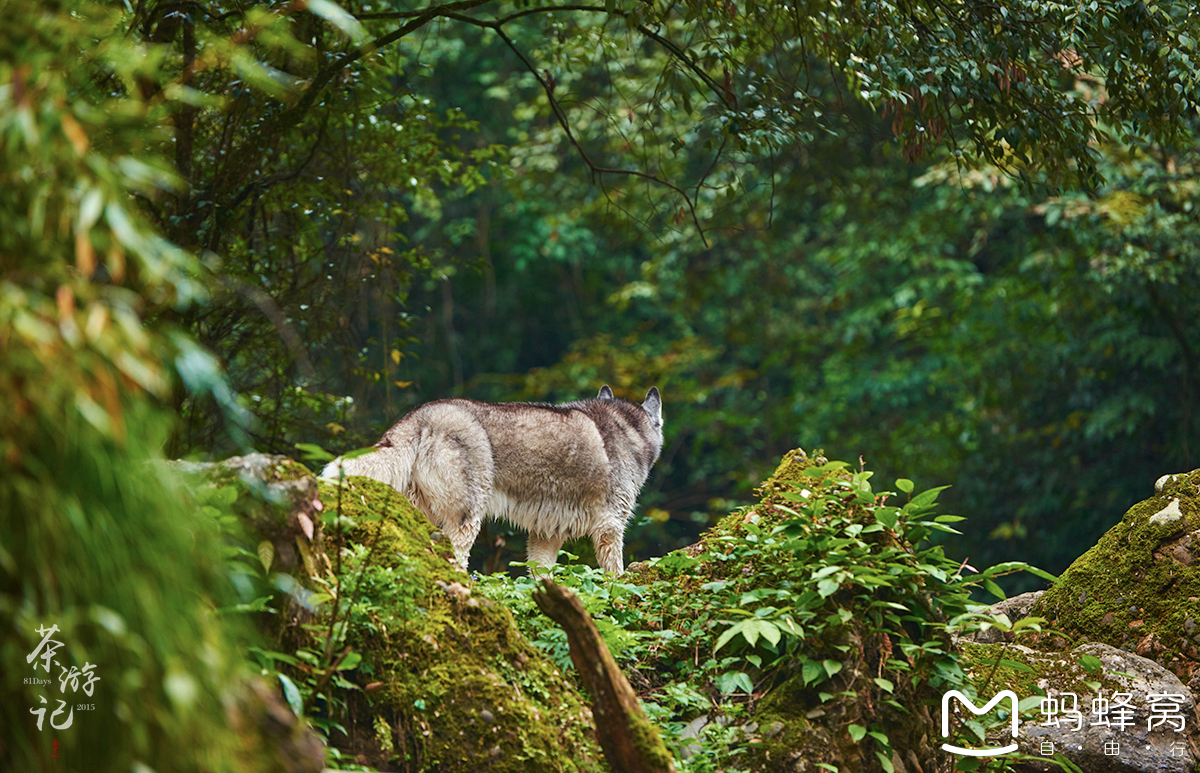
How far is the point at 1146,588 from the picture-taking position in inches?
229

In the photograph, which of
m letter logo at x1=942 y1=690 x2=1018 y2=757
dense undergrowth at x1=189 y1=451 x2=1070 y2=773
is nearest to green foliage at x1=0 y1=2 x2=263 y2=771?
dense undergrowth at x1=189 y1=451 x2=1070 y2=773

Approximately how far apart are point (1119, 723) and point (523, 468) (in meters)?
4.07

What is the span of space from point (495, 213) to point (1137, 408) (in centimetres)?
1269

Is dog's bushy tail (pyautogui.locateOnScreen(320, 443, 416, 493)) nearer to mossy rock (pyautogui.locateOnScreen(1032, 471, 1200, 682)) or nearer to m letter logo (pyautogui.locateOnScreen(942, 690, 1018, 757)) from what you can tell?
m letter logo (pyautogui.locateOnScreen(942, 690, 1018, 757))

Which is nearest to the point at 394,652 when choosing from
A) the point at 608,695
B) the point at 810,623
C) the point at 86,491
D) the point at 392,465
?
the point at 608,695

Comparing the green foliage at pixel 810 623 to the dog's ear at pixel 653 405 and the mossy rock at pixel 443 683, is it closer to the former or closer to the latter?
the mossy rock at pixel 443 683

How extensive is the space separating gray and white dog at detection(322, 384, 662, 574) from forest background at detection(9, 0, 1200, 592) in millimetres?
820

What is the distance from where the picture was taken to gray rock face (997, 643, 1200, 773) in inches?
189

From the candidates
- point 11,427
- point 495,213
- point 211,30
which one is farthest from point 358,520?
point 495,213

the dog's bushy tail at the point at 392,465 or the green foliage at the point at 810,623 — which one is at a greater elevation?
the dog's bushy tail at the point at 392,465

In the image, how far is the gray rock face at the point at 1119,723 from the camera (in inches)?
189

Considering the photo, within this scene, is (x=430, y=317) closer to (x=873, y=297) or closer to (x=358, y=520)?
(x=873, y=297)

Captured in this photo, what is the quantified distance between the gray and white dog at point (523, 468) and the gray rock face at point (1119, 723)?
3.43 m

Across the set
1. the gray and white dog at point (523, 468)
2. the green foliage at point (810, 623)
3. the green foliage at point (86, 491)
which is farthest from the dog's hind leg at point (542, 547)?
the green foliage at point (86, 491)
